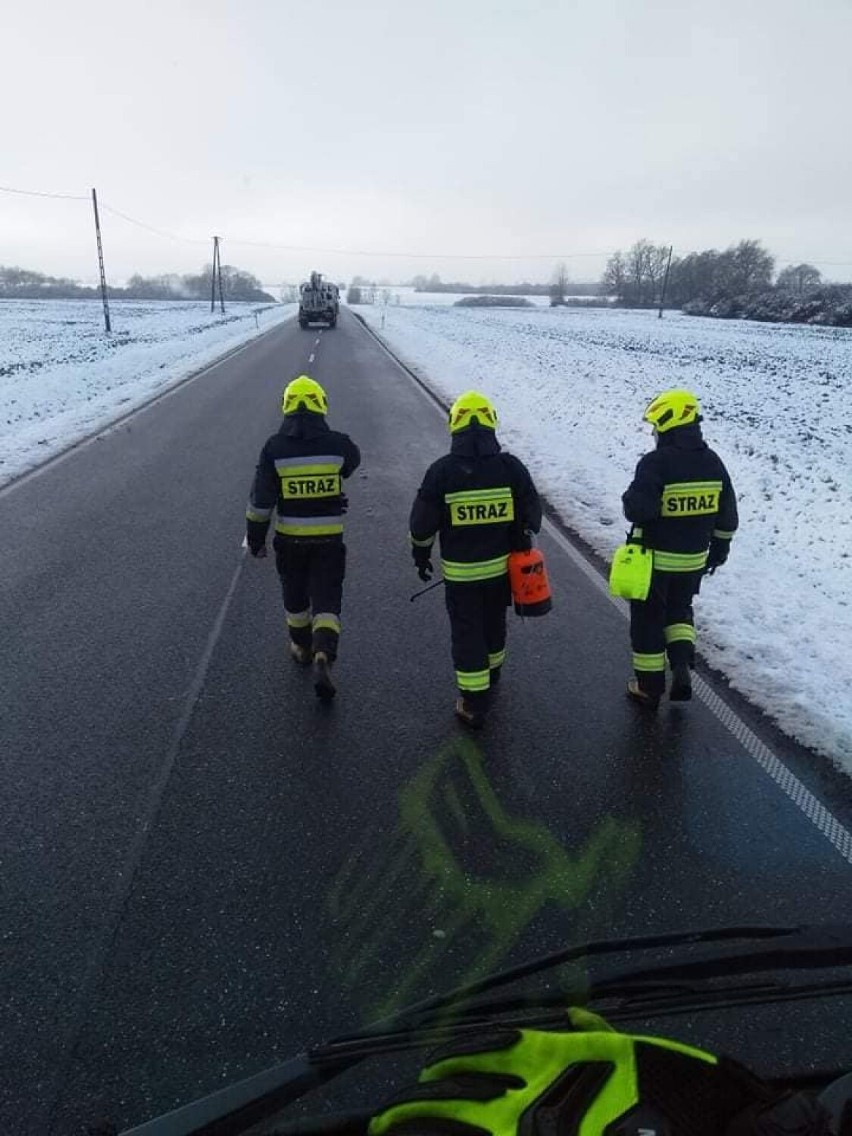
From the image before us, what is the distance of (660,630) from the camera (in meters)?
4.42

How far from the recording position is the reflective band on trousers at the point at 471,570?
13.7 feet

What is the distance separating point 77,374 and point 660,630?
21385 mm

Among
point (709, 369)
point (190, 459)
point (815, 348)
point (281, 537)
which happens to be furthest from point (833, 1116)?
point (815, 348)

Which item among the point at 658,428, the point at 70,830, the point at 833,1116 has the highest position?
the point at 658,428

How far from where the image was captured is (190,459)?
10914 mm

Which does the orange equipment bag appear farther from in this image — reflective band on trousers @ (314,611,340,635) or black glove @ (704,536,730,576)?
reflective band on trousers @ (314,611,340,635)

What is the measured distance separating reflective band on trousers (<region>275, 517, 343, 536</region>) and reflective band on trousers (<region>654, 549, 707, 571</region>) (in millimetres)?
1982

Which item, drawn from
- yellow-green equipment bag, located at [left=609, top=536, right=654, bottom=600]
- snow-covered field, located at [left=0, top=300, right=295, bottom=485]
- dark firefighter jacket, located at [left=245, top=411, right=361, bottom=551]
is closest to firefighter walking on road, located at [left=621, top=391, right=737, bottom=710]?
yellow-green equipment bag, located at [left=609, top=536, right=654, bottom=600]

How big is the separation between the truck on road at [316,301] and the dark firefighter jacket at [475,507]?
44.2 meters

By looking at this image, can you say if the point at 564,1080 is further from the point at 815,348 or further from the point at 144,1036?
the point at 815,348

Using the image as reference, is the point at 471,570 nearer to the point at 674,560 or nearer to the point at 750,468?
the point at 674,560

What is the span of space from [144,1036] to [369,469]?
838cm

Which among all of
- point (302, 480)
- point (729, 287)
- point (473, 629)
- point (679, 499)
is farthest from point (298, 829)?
point (729, 287)

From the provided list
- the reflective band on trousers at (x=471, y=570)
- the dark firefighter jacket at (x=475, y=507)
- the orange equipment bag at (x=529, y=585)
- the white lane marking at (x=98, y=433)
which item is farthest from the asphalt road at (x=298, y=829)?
the white lane marking at (x=98, y=433)
